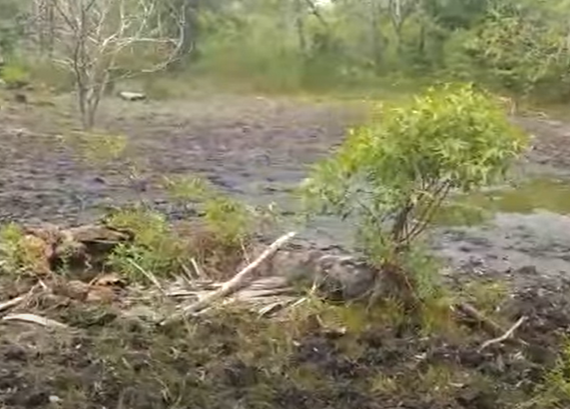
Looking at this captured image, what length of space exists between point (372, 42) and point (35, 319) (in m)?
23.8

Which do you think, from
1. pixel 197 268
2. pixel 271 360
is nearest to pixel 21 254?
pixel 197 268

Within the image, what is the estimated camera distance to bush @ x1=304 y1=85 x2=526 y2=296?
6.79 meters

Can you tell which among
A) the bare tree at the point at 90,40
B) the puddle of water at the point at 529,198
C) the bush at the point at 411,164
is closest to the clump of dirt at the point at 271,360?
the bush at the point at 411,164

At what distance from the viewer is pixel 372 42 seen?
1176 inches

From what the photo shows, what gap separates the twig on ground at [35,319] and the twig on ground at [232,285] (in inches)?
25.7

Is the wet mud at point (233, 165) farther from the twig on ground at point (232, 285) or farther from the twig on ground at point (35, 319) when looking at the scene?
the twig on ground at point (35, 319)

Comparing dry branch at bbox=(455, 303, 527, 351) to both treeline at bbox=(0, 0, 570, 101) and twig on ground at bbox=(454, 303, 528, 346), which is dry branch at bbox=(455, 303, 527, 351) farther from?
treeline at bbox=(0, 0, 570, 101)

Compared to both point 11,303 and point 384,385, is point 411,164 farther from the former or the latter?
point 11,303

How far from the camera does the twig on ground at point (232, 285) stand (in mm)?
7113

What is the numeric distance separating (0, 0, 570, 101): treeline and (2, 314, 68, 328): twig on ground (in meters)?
19.4

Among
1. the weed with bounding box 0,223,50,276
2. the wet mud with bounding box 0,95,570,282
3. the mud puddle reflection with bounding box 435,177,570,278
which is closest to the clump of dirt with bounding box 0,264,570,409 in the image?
the weed with bounding box 0,223,50,276

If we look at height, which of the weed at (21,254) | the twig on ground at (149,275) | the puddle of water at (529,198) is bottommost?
the puddle of water at (529,198)

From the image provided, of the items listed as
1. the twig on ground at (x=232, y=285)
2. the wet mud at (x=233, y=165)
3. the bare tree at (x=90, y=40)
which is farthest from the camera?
the bare tree at (x=90, y=40)

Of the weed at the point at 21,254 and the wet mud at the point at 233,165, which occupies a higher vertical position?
the weed at the point at 21,254
